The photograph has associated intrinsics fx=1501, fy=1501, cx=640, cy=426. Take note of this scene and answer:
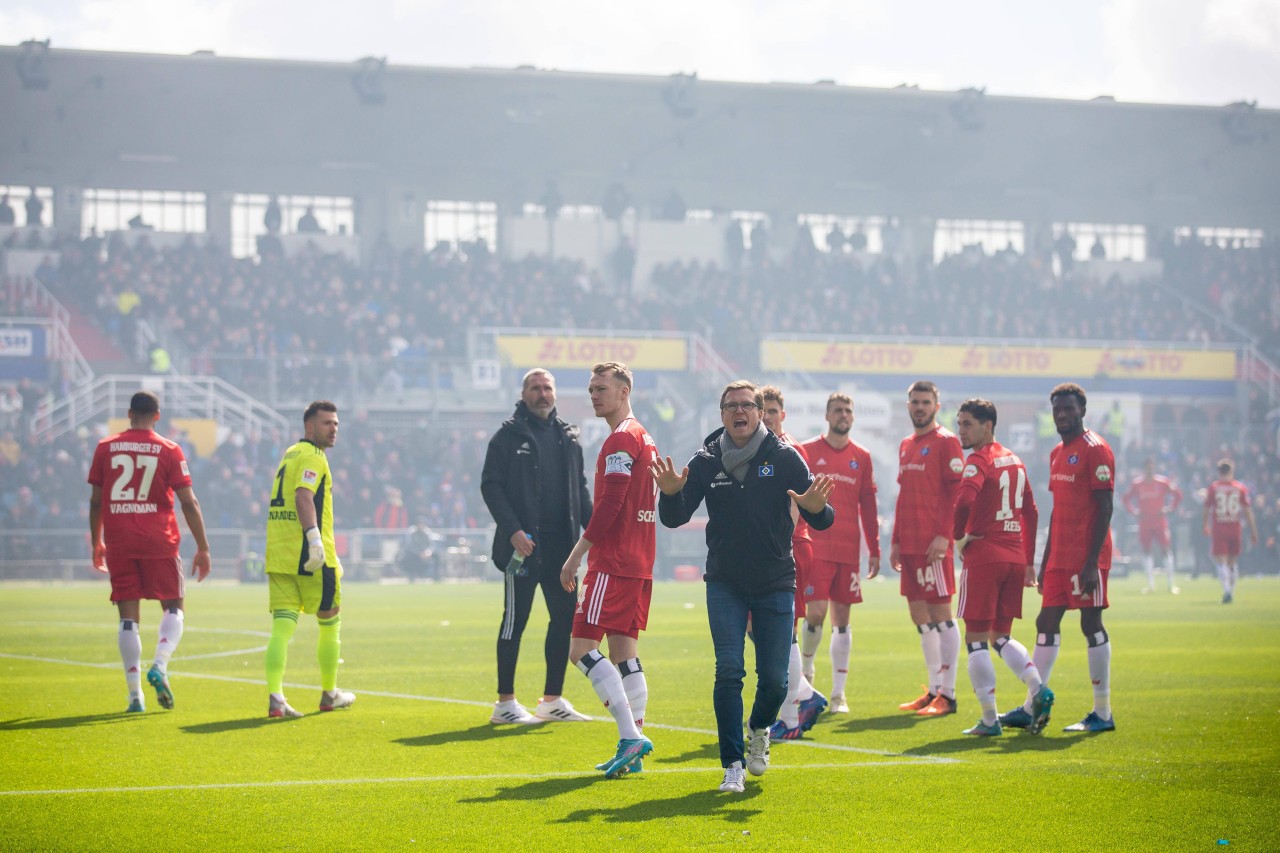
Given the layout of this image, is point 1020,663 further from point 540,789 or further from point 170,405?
point 170,405

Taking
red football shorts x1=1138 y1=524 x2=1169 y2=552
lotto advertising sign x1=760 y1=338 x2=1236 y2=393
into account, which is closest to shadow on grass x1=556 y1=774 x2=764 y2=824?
red football shorts x1=1138 y1=524 x2=1169 y2=552

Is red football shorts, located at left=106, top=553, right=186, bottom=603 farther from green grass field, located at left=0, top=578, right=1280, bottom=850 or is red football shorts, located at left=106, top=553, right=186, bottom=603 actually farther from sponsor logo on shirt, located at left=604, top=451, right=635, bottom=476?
sponsor logo on shirt, located at left=604, top=451, right=635, bottom=476

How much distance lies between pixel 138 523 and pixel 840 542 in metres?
5.04

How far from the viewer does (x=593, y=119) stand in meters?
45.6

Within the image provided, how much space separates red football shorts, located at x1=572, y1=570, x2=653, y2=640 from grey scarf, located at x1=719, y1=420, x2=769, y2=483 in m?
0.91

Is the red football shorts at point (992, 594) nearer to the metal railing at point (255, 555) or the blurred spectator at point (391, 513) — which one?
the metal railing at point (255, 555)

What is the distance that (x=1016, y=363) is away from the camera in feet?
143

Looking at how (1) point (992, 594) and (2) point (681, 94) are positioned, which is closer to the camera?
(1) point (992, 594)

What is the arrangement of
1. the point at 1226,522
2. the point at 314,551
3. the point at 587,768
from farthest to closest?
1. the point at 1226,522
2. the point at 314,551
3. the point at 587,768

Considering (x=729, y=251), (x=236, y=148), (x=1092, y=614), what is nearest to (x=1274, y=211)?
(x=729, y=251)

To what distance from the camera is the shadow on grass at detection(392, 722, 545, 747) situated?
9.12 metres

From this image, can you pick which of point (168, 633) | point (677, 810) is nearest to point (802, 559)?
point (677, 810)

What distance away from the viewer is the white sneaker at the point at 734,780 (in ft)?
23.8

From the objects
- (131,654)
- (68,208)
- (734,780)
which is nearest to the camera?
(734,780)
